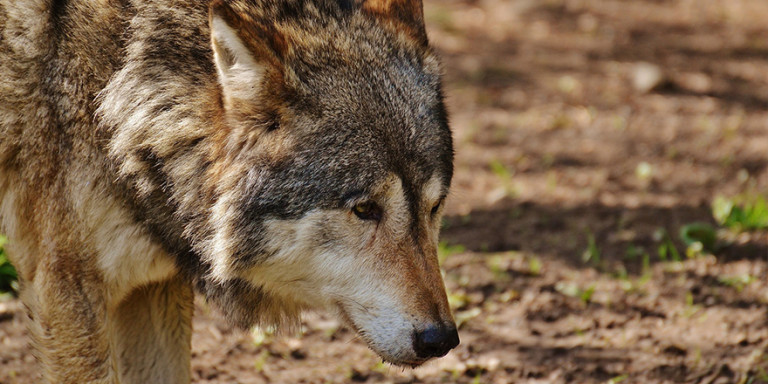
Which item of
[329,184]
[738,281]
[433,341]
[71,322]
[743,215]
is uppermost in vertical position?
[329,184]

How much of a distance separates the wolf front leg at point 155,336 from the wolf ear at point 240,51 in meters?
1.19

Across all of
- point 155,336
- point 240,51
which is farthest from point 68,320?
point 240,51

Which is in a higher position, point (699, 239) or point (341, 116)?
point (341, 116)

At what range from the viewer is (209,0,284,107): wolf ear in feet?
10.9

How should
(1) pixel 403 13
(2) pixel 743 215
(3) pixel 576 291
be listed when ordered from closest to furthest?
(1) pixel 403 13 < (3) pixel 576 291 < (2) pixel 743 215

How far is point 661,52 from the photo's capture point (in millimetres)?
9250

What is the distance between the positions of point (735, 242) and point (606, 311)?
1088 mm

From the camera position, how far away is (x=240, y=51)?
11.3 feet

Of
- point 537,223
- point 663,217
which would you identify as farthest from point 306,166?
point 663,217

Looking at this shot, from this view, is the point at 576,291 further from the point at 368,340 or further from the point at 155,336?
the point at 155,336

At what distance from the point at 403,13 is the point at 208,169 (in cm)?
120

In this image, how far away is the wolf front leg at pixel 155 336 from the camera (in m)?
4.28

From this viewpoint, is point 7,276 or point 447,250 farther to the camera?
point 447,250

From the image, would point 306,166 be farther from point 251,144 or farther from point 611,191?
point 611,191
